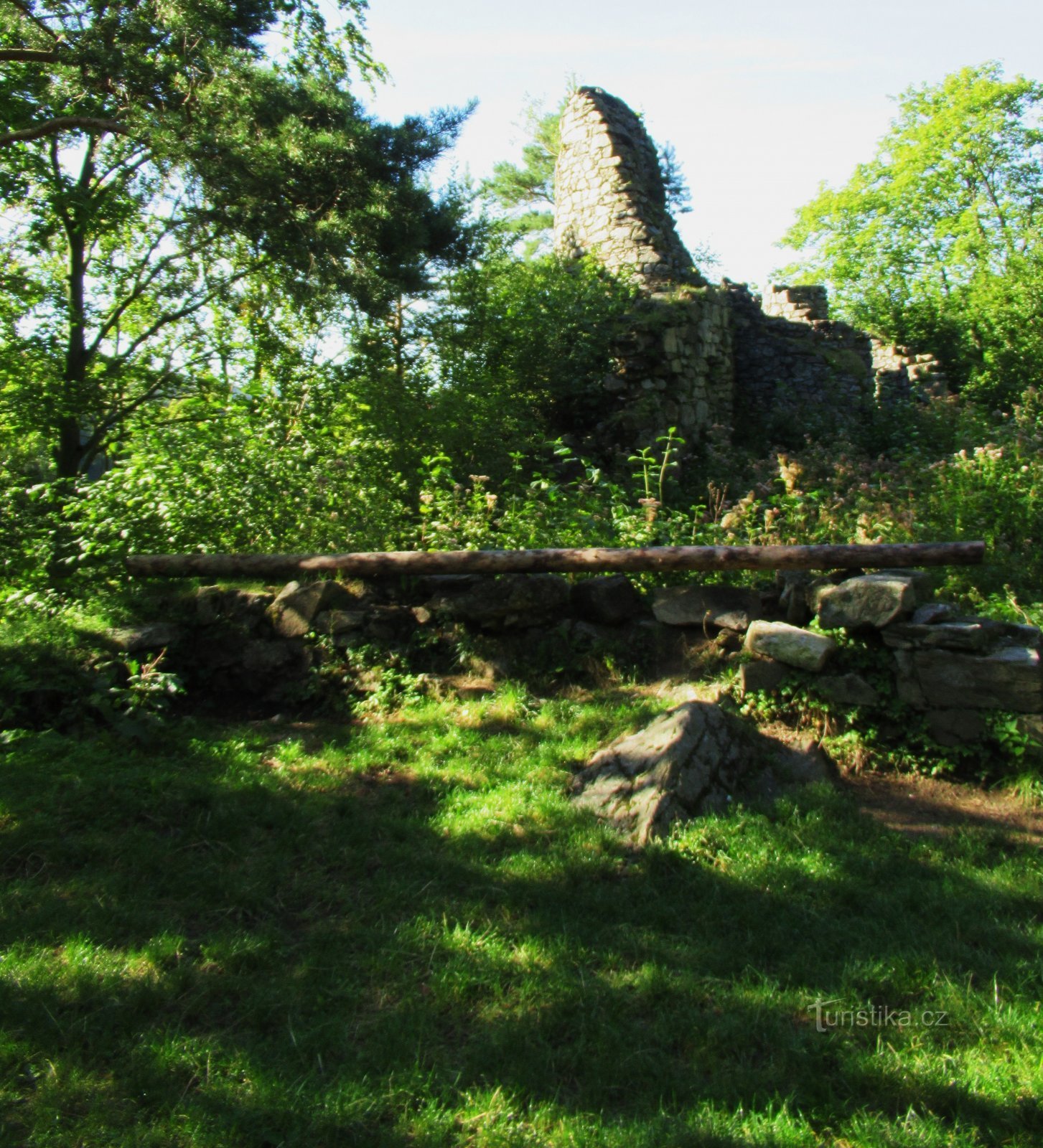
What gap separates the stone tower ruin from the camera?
11227 mm

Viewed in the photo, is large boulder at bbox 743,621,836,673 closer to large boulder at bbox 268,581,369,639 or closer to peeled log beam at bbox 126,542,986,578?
peeled log beam at bbox 126,542,986,578

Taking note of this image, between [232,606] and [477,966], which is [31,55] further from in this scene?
[477,966]

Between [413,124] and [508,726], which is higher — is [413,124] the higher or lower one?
the higher one

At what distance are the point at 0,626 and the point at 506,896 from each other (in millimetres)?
3770

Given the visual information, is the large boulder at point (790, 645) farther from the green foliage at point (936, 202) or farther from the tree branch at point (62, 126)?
the green foliage at point (936, 202)

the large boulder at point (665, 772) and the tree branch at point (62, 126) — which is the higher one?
the tree branch at point (62, 126)

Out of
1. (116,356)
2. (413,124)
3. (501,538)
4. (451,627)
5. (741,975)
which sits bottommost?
(741,975)

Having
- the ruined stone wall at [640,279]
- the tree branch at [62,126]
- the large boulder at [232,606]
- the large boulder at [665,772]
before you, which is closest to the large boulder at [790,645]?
the large boulder at [665,772]

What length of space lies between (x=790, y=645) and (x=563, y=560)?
4.61 ft

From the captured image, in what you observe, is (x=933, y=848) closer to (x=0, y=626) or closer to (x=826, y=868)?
(x=826, y=868)

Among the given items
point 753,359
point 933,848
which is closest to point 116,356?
point 753,359

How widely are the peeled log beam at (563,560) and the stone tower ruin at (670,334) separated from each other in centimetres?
539

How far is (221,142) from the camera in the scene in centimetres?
746

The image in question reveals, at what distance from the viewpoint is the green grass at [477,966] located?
2387 millimetres
